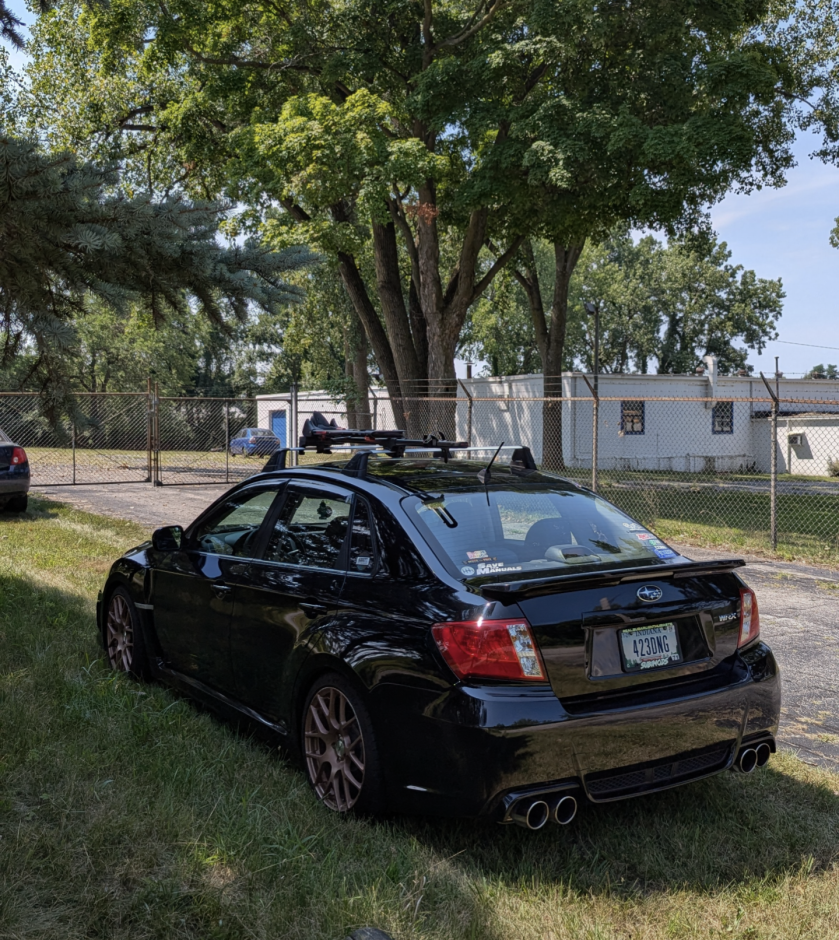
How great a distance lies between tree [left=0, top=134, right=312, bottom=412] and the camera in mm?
5703

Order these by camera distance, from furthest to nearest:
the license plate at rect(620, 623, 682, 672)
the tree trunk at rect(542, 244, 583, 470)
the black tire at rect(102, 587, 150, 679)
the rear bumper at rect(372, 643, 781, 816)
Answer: the tree trunk at rect(542, 244, 583, 470), the black tire at rect(102, 587, 150, 679), the license plate at rect(620, 623, 682, 672), the rear bumper at rect(372, 643, 781, 816)

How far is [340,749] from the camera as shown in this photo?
3.72 metres

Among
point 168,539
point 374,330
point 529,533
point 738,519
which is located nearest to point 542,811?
point 529,533

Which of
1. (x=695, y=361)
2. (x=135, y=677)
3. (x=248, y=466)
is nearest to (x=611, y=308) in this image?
(x=695, y=361)

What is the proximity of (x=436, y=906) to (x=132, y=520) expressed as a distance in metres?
12.0

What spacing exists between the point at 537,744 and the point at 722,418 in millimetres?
35329

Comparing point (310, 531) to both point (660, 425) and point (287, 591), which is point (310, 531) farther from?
point (660, 425)

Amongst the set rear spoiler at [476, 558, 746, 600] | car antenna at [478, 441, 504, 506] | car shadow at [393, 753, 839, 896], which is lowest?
car shadow at [393, 753, 839, 896]

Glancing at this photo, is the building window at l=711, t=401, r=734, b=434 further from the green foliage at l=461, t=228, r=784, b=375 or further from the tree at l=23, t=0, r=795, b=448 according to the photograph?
the green foliage at l=461, t=228, r=784, b=375

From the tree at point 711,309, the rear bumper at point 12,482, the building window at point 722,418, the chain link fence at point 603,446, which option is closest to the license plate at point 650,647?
the chain link fence at point 603,446

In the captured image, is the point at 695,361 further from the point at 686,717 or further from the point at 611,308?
the point at 686,717

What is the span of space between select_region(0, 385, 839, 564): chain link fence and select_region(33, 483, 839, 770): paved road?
4020 mm

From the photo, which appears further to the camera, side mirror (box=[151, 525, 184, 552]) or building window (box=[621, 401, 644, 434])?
building window (box=[621, 401, 644, 434])

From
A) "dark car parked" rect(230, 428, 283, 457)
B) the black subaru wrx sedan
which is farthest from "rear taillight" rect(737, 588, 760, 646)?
"dark car parked" rect(230, 428, 283, 457)
